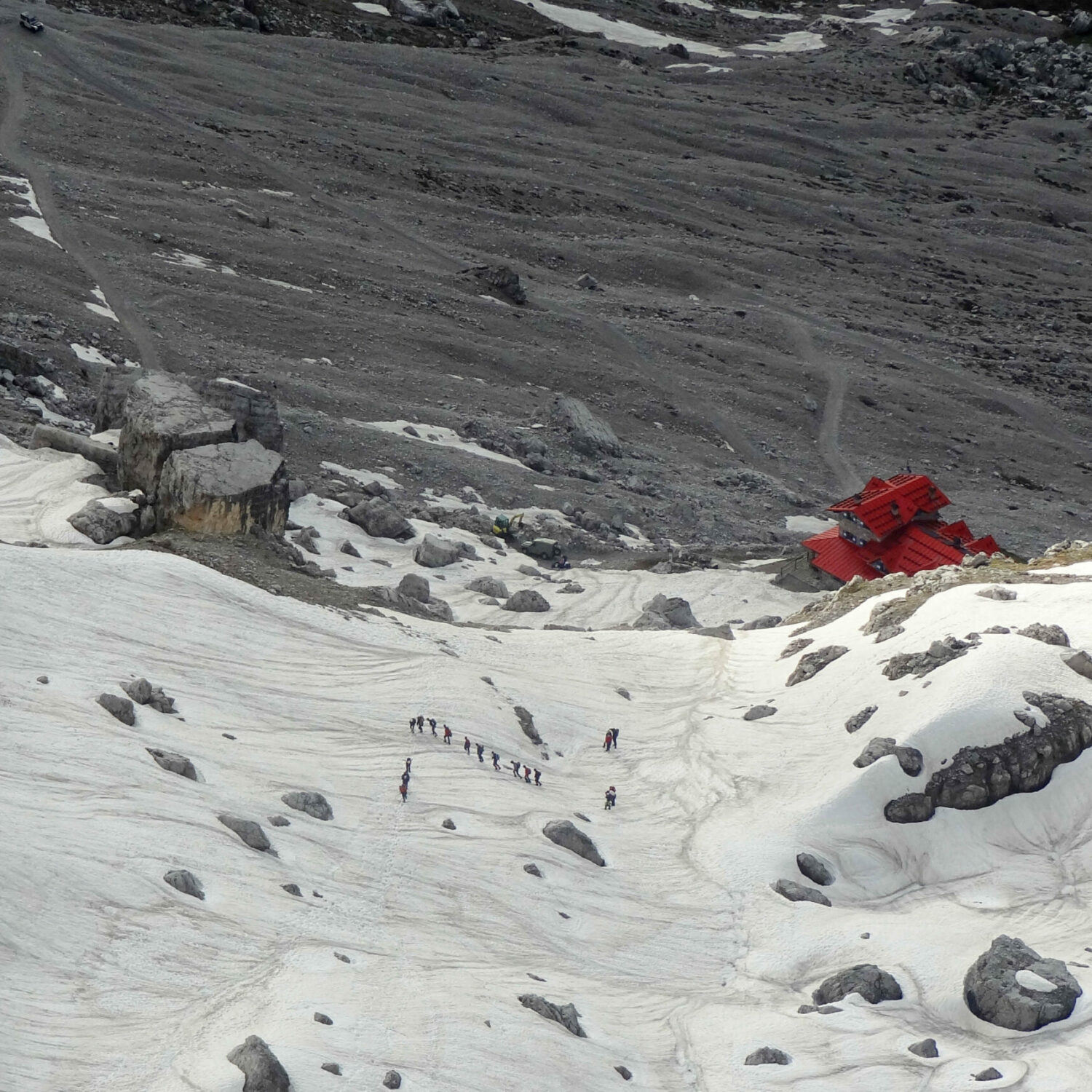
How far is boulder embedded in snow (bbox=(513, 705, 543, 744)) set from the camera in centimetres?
2777

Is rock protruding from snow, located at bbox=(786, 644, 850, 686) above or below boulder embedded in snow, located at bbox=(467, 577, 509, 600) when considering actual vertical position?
above

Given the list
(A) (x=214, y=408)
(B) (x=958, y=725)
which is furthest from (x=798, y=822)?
(A) (x=214, y=408)

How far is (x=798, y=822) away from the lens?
2556 centimetres

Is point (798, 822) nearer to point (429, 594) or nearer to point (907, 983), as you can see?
point (907, 983)

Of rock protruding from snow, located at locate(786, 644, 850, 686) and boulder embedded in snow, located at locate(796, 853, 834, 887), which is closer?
boulder embedded in snow, located at locate(796, 853, 834, 887)

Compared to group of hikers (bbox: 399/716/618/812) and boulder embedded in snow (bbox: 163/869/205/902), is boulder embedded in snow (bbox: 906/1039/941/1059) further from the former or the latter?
boulder embedded in snow (bbox: 163/869/205/902)

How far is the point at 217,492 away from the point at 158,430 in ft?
8.97

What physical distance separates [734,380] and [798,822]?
4564cm

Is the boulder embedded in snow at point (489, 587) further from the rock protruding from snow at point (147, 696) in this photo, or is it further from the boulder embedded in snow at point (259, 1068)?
the boulder embedded in snow at point (259, 1068)

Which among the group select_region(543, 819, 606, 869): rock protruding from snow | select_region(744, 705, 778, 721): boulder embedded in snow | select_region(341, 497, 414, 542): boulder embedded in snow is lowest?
select_region(341, 497, 414, 542): boulder embedded in snow

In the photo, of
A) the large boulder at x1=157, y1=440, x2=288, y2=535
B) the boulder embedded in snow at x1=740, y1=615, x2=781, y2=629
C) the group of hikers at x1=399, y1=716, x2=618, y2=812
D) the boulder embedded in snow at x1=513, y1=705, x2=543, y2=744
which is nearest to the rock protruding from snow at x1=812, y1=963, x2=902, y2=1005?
the group of hikers at x1=399, y1=716, x2=618, y2=812

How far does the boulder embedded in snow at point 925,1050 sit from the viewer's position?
19703 millimetres

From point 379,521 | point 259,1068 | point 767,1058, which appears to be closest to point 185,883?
point 259,1068

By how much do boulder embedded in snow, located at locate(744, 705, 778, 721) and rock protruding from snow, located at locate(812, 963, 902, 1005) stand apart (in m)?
8.48
